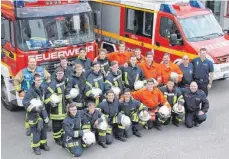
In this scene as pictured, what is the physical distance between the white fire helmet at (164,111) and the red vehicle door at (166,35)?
2552 millimetres

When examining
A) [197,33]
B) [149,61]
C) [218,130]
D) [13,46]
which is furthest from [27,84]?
[197,33]

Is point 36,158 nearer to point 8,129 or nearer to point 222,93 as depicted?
point 8,129

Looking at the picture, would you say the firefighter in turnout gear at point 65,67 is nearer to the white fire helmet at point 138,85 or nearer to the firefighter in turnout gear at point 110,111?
the firefighter in turnout gear at point 110,111

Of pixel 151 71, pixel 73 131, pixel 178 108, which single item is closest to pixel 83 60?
pixel 151 71

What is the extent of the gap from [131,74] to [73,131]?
7.66 feet

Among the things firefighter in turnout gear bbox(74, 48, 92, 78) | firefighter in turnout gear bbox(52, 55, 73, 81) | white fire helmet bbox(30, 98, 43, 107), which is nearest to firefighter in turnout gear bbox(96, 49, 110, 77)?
firefighter in turnout gear bbox(74, 48, 92, 78)

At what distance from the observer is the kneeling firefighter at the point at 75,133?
7.64 meters

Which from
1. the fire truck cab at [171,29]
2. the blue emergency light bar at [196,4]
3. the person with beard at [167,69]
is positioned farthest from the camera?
the blue emergency light bar at [196,4]

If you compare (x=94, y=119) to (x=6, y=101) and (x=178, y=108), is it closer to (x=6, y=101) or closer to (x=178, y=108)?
(x=178, y=108)

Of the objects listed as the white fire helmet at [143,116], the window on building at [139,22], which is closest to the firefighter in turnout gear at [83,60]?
the white fire helmet at [143,116]

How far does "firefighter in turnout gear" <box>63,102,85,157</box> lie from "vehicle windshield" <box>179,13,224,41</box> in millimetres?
4388

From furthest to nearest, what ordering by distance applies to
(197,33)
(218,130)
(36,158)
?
(197,33) → (218,130) → (36,158)

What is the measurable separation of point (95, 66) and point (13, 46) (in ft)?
6.38

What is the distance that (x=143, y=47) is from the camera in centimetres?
1172
